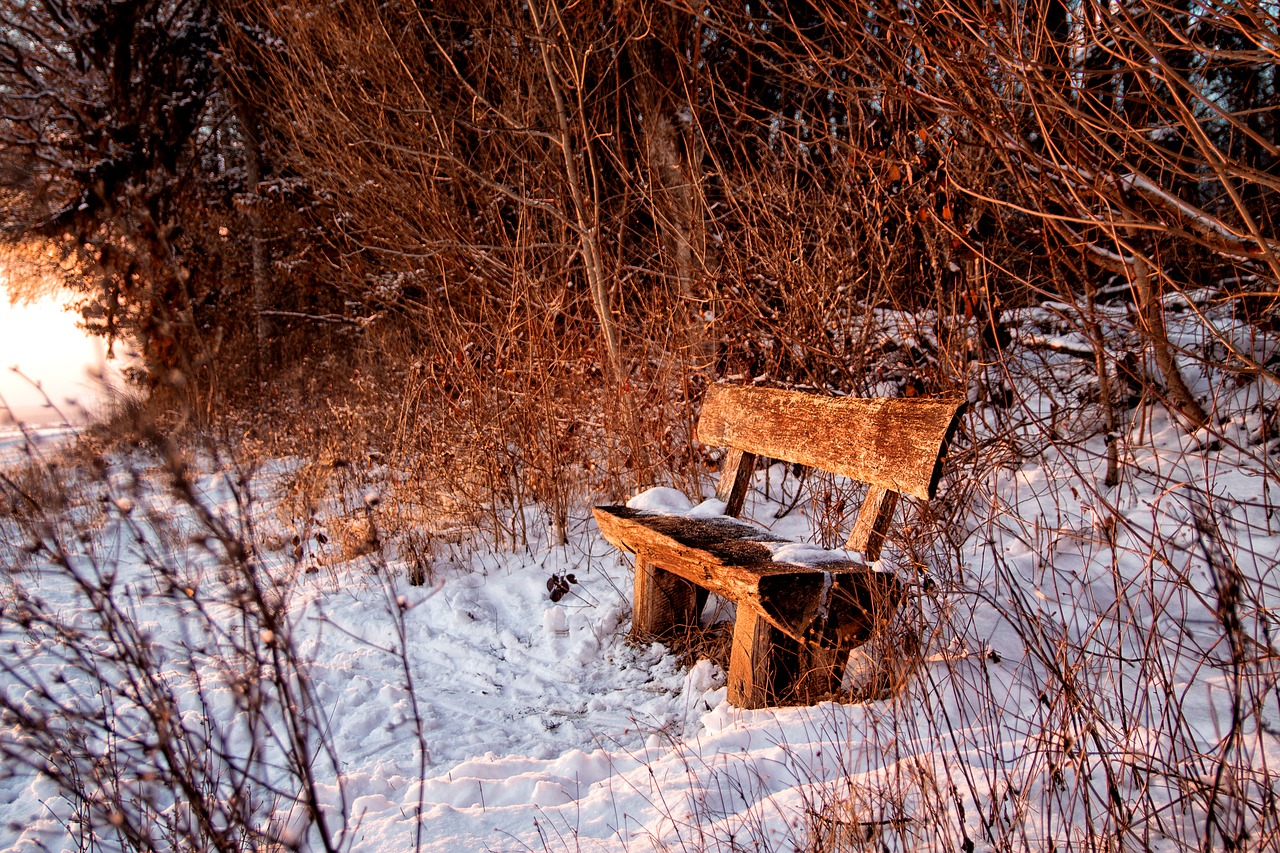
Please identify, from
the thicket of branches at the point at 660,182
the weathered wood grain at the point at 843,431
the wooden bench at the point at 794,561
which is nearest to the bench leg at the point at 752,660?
the wooden bench at the point at 794,561

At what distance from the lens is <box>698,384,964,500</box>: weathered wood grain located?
2350mm

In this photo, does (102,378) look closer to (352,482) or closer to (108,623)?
(108,623)

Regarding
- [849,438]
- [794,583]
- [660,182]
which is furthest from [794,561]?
[660,182]

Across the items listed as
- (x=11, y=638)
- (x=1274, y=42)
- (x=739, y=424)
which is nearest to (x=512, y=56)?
(x=739, y=424)

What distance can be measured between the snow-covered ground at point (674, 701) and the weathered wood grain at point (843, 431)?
32 cm

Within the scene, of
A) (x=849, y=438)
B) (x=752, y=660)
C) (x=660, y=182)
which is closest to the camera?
(x=752, y=660)

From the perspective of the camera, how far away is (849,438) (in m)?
2.76

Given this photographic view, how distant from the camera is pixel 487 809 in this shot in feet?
6.93

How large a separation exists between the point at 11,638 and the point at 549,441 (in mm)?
2690

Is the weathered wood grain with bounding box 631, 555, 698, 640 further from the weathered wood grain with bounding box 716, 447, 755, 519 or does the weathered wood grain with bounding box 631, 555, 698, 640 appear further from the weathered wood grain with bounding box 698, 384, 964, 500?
the weathered wood grain with bounding box 698, 384, 964, 500

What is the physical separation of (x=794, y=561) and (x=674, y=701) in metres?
0.91

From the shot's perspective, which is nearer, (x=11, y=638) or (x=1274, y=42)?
(x=1274, y=42)

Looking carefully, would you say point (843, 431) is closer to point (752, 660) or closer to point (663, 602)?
point (752, 660)

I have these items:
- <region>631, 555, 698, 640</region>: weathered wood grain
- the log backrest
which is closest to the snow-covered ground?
<region>631, 555, 698, 640</region>: weathered wood grain
